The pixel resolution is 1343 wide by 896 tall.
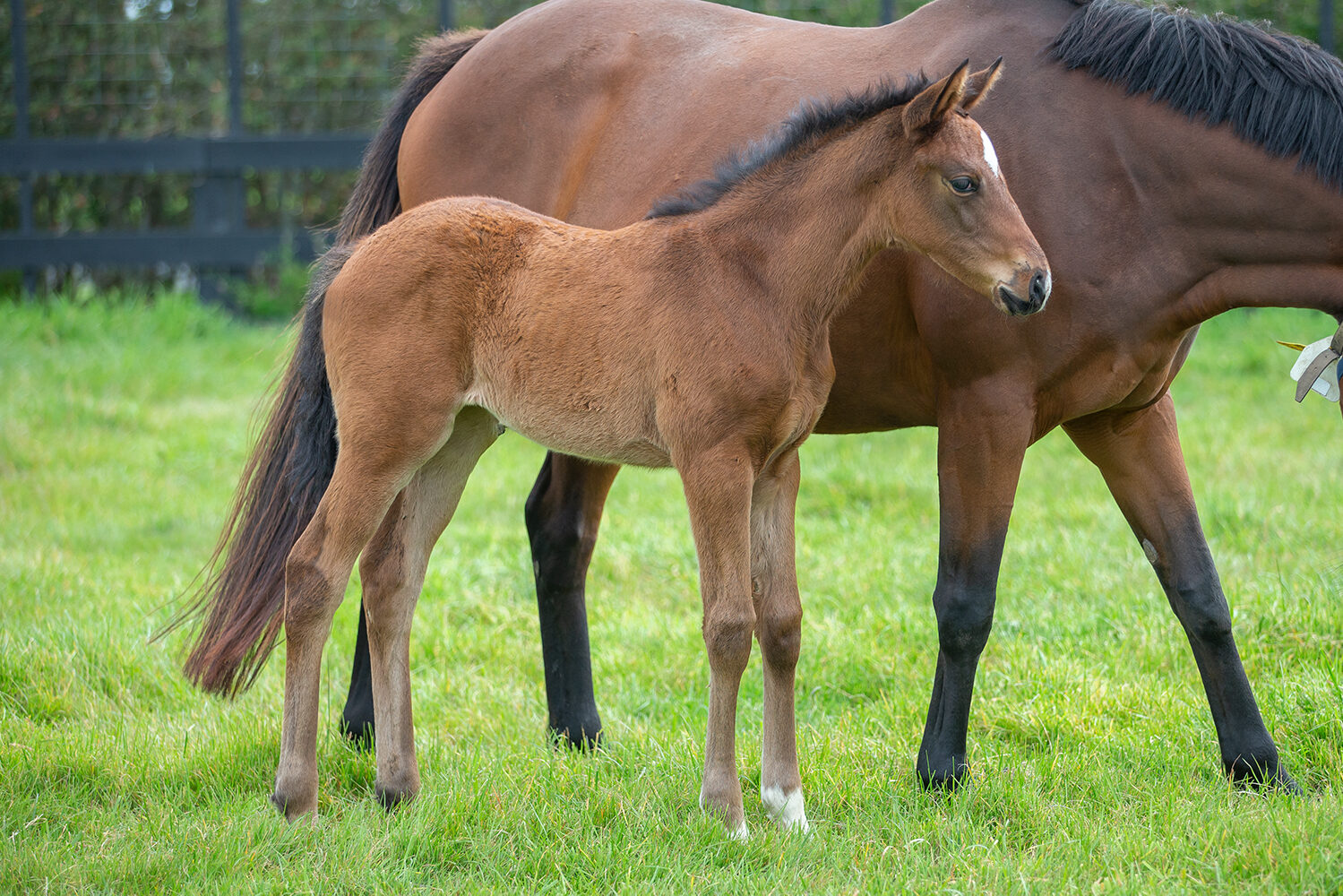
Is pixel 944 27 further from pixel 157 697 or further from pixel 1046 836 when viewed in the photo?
pixel 157 697

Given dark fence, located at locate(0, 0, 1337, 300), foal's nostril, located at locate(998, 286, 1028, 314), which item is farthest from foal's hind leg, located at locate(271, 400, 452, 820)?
dark fence, located at locate(0, 0, 1337, 300)

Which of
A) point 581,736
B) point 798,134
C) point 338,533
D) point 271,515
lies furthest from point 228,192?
point 798,134

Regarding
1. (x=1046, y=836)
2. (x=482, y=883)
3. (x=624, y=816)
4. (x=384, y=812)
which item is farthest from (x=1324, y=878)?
(x=384, y=812)

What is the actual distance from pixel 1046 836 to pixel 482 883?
130 cm

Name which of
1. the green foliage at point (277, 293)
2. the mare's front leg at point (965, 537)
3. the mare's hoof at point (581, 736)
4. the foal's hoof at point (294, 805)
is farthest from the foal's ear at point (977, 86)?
the green foliage at point (277, 293)

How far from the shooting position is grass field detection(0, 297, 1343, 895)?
2645 millimetres

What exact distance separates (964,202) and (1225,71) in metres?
Result: 0.98

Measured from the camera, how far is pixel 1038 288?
2461mm

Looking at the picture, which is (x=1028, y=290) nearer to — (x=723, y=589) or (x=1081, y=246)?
(x=1081, y=246)

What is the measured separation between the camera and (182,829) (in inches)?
109

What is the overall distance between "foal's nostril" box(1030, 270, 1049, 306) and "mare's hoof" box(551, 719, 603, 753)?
1904mm

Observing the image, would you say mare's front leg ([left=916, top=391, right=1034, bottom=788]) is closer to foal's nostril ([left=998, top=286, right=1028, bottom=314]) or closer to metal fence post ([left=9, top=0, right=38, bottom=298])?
foal's nostril ([left=998, top=286, right=1028, bottom=314])

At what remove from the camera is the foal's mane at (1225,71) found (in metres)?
2.89

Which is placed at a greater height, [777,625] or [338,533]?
[338,533]
